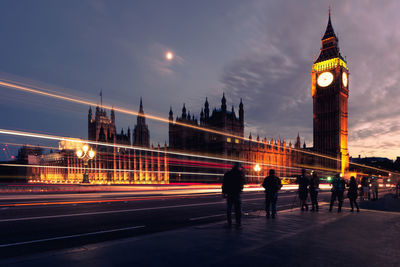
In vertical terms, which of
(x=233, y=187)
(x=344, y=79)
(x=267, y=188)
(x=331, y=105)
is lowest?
(x=267, y=188)

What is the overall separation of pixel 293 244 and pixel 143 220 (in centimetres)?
551

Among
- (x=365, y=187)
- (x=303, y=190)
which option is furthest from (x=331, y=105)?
(x=303, y=190)

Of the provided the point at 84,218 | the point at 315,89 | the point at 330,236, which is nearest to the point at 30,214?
the point at 84,218

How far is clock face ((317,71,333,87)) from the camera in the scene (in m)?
98.6

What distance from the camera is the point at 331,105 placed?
3873 inches

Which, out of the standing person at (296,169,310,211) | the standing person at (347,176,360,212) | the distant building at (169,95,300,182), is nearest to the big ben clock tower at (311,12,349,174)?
the distant building at (169,95,300,182)

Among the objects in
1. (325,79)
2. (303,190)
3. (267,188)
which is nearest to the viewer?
(267,188)

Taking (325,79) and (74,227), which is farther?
(325,79)

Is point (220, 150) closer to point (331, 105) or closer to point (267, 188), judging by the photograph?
point (331, 105)

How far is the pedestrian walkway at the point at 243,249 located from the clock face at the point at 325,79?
10078 centimetres

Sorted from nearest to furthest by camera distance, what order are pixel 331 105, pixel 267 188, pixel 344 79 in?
pixel 267 188 < pixel 331 105 < pixel 344 79

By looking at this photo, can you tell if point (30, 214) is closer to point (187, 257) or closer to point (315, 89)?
point (187, 257)

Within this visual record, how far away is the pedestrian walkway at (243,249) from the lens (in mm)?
5004

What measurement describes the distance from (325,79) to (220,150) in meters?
55.3
